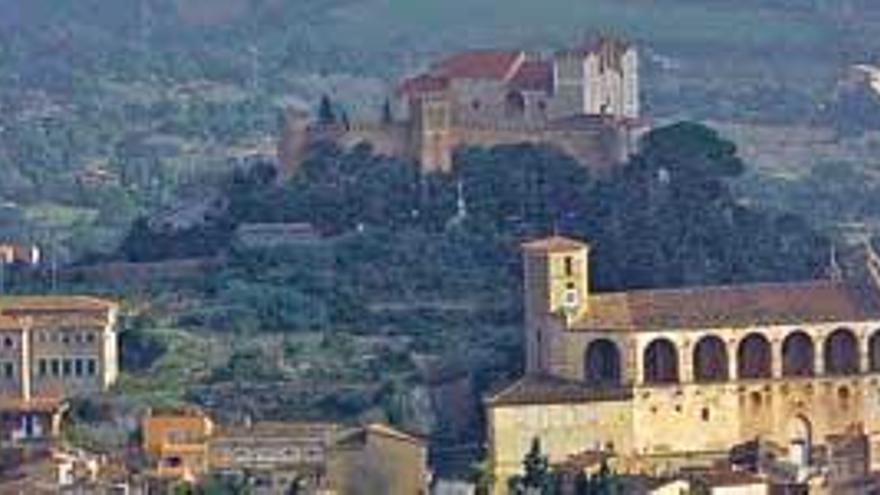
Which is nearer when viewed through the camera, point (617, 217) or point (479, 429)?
point (479, 429)

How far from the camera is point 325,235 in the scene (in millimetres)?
87625

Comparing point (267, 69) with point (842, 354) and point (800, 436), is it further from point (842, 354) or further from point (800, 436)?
point (800, 436)

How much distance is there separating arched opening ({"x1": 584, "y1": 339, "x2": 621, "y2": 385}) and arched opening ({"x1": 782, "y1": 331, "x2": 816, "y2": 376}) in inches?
95.4

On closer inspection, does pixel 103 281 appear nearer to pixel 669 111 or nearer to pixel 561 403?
pixel 561 403

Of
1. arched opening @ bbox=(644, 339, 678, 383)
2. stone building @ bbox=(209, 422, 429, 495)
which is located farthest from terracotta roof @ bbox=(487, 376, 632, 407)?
stone building @ bbox=(209, 422, 429, 495)

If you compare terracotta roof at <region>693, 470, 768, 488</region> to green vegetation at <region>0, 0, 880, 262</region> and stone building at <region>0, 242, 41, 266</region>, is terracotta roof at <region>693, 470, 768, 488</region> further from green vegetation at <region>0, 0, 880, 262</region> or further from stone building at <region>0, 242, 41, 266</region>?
green vegetation at <region>0, 0, 880, 262</region>

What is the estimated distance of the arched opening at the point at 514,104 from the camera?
8819cm

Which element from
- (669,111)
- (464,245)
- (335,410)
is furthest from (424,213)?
(669,111)

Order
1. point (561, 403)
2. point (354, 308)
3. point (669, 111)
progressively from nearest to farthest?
point (561, 403) → point (354, 308) → point (669, 111)

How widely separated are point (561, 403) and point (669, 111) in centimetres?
4215

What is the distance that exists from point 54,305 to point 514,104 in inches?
388

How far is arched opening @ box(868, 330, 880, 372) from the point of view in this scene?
265 ft

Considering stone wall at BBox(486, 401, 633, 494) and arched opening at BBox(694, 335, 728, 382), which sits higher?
arched opening at BBox(694, 335, 728, 382)

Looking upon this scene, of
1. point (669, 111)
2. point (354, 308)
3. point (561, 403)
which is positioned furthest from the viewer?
point (669, 111)
